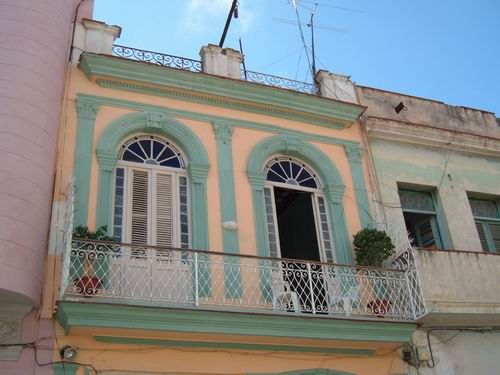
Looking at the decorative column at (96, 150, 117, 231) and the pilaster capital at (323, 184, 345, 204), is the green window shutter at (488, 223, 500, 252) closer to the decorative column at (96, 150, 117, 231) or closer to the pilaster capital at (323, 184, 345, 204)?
the pilaster capital at (323, 184, 345, 204)

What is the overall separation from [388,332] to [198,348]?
9.16 ft

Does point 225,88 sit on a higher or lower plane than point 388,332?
higher

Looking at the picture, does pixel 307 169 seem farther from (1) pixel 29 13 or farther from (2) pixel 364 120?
(1) pixel 29 13

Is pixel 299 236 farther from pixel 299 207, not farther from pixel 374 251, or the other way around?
pixel 374 251

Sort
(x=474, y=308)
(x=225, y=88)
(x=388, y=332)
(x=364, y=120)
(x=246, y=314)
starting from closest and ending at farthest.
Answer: (x=246, y=314), (x=388, y=332), (x=474, y=308), (x=225, y=88), (x=364, y=120)

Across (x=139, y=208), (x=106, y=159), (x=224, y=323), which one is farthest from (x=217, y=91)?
(x=224, y=323)

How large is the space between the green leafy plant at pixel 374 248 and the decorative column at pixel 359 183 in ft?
2.54

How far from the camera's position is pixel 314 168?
11.3m

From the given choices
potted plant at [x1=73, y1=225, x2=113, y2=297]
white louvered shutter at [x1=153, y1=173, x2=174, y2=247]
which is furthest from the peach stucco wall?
white louvered shutter at [x1=153, y1=173, x2=174, y2=247]

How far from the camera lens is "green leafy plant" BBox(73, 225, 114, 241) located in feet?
27.6

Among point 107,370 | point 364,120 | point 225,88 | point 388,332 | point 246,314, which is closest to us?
point 107,370

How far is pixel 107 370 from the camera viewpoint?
7.94 metres

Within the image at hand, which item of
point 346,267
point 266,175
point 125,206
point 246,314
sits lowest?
point 246,314

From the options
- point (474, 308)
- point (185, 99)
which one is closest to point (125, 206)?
point (185, 99)
